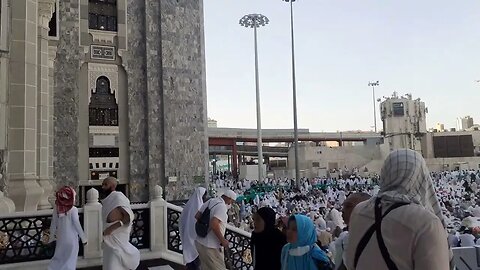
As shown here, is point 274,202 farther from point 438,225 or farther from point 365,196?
point 438,225

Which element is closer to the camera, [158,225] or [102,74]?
[158,225]

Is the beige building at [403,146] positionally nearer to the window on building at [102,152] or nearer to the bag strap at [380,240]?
the window on building at [102,152]

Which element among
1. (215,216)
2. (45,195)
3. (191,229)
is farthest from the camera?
(45,195)

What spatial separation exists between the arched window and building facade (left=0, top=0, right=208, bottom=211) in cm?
4

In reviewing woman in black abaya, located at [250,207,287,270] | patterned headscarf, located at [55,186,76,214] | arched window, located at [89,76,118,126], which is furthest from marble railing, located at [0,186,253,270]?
arched window, located at [89,76,118,126]

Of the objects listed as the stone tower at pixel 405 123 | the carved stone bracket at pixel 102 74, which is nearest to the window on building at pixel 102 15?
the carved stone bracket at pixel 102 74

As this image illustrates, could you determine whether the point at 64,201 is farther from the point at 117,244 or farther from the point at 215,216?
the point at 215,216

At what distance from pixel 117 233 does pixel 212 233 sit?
0.86 meters

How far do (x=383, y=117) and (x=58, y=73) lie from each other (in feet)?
153

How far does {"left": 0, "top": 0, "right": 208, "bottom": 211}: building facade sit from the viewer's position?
52.4 feet

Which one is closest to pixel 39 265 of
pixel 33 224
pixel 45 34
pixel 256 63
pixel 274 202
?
pixel 33 224

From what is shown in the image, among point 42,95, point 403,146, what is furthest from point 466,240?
point 403,146

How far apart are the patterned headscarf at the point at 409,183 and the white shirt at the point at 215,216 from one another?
246cm

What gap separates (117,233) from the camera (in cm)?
359
